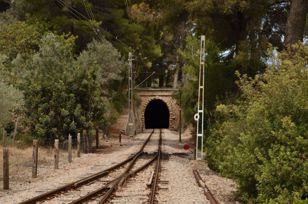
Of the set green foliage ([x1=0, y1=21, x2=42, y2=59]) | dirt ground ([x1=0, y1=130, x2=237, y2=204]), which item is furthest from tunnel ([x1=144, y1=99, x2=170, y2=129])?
dirt ground ([x1=0, y1=130, x2=237, y2=204])

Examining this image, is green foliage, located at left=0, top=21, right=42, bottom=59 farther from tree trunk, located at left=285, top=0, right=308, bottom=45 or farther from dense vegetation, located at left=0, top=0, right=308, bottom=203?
tree trunk, located at left=285, top=0, right=308, bottom=45

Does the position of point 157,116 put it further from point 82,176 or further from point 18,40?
point 82,176

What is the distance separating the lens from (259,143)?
12156 mm

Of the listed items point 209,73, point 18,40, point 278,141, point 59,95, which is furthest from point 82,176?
point 18,40

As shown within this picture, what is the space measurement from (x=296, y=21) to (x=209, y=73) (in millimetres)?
9112

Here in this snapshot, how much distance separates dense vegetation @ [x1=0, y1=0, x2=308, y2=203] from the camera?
11305mm

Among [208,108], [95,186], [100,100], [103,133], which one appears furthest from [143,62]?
[95,186]

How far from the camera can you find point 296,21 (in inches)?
766

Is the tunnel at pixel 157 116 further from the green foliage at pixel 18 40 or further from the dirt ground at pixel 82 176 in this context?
the dirt ground at pixel 82 176

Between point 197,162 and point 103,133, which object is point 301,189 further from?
point 103,133

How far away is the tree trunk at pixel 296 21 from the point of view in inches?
760

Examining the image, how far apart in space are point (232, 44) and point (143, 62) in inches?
1355

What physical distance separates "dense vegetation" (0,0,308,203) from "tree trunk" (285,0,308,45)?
0.12ft

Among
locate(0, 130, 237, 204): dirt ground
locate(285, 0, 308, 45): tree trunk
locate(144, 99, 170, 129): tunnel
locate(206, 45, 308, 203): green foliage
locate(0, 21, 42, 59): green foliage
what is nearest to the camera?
locate(206, 45, 308, 203): green foliage
